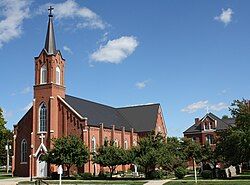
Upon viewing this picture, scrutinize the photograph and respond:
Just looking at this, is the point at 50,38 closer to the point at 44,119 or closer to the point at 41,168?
the point at 44,119

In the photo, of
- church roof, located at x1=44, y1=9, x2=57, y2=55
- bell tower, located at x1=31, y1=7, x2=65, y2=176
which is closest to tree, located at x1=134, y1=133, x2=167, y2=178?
bell tower, located at x1=31, y1=7, x2=65, y2=176

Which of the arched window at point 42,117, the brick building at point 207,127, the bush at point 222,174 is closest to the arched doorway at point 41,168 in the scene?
the arched window at point 42,117

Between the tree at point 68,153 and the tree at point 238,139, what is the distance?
16348 millimetres

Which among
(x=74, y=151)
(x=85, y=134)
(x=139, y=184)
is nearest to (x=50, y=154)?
(x=74, y=151)

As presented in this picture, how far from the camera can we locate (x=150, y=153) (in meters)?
41.8

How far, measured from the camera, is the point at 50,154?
1827 inches

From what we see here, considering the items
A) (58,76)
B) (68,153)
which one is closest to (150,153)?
(68,153)

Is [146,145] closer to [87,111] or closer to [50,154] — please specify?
[50,154]

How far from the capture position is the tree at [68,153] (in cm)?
4528

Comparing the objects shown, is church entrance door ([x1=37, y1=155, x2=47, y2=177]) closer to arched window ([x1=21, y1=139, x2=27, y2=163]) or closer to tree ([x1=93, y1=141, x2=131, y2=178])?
arched window ([x1=21, y1=139, x2=27, y2=163])

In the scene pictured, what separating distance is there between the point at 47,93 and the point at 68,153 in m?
12.8

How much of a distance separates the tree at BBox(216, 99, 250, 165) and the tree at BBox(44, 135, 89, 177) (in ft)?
53.6

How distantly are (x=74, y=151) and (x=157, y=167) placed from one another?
10.3 metres

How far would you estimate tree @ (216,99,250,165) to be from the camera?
37.5 m
